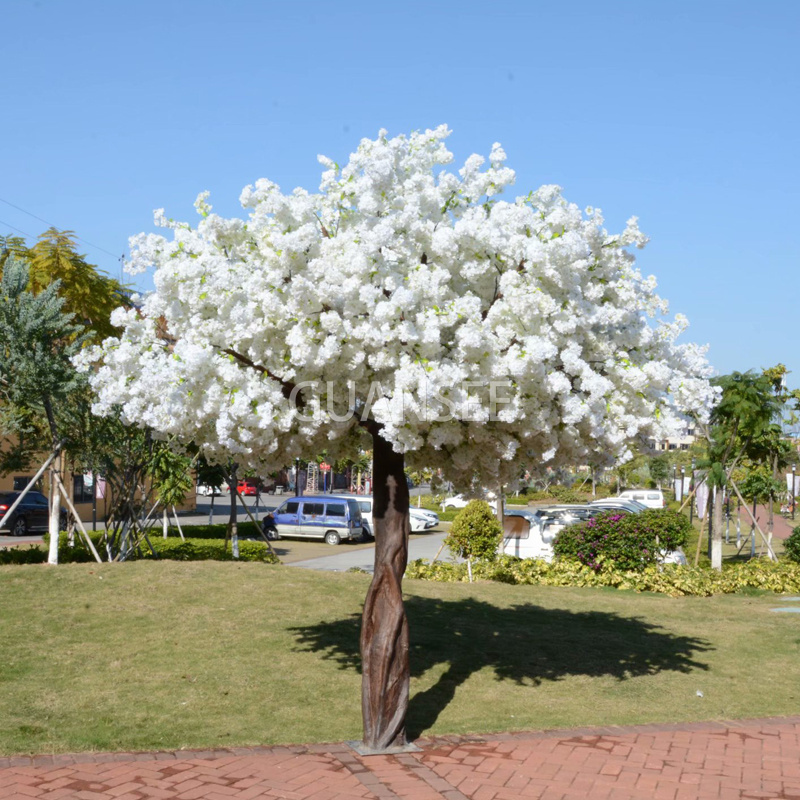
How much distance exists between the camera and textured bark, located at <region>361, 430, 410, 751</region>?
8.15 metres

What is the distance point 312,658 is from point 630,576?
9.19 meters

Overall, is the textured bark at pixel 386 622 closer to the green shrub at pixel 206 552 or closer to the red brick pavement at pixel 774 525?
the green shrub at pixel 206 552

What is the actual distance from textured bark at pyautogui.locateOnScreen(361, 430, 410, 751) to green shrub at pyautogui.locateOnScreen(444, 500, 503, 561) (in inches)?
492

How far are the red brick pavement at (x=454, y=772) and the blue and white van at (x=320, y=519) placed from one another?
26489 millimetres

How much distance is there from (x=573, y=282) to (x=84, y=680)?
674 centimetres

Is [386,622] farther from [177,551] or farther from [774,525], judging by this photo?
[774,525]

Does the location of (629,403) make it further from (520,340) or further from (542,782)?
(542,782)

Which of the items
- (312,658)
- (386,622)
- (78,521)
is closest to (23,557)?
(78,521)

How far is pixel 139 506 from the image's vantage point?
1870 centimetres

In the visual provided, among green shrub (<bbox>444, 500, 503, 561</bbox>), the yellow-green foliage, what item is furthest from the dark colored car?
the yellow-green foliage

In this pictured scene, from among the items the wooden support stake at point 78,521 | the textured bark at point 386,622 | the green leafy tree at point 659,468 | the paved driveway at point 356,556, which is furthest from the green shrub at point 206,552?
the green leafy tree at point 659,468

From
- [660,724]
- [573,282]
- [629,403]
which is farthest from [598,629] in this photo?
[573,282]

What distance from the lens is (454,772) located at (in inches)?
295

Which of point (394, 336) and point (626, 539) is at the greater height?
point (394, 336)
